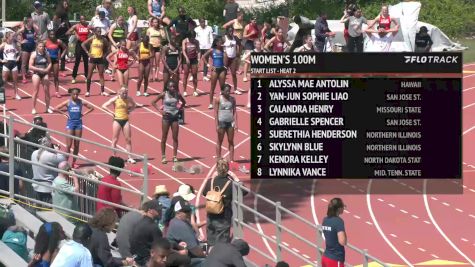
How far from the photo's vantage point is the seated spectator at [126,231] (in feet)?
51.0

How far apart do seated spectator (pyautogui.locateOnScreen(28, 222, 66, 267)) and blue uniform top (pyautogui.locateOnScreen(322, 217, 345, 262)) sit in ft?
15.1

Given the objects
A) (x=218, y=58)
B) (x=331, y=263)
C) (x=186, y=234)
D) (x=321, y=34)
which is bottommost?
(x=331, y=263)

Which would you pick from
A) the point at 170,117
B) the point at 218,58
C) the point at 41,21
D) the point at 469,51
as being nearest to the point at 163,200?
the point at 170,117

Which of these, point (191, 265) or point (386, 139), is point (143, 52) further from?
point (191, 265)

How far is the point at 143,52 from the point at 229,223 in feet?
44.3

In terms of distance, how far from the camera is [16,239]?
14945 mm


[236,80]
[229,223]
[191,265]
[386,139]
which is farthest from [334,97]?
[236,80]

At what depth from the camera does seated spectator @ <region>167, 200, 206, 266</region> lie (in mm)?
15875

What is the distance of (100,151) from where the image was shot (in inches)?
1099

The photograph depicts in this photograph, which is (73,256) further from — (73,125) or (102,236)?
(73,125)

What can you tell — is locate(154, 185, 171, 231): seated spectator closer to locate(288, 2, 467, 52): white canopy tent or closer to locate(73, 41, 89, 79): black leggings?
locate(288, 2, 467, 52): white canopy tent

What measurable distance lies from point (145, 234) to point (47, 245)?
1662mm
